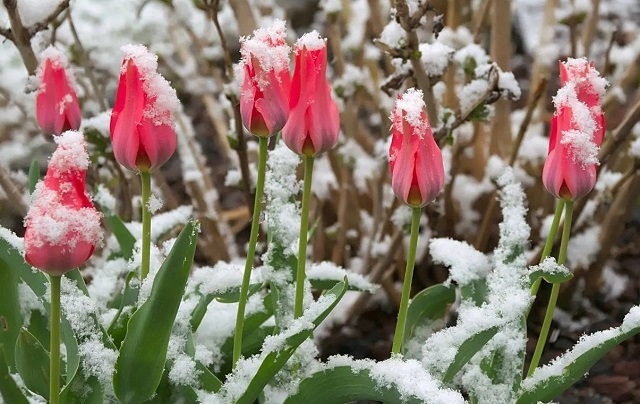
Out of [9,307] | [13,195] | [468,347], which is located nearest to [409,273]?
[468,347]

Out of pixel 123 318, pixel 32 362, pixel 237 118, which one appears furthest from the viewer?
pixel 237 118

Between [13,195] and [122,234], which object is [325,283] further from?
[13,195]

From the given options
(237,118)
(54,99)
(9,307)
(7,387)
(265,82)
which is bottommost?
(7,387)

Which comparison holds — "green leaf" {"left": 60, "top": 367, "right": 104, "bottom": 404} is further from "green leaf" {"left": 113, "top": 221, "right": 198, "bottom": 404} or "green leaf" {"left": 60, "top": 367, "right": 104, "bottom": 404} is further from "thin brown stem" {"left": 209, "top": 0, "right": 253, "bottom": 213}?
"thin brown stem" {"left": 209, "top": 0, "right": 253, "bottom": 213}

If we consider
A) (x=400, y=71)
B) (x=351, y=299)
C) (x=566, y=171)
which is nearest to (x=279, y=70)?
(x=566, y=171)

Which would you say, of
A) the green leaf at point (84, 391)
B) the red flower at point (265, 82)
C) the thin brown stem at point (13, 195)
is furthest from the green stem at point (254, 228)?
the thin brown stem at point (13, 195)

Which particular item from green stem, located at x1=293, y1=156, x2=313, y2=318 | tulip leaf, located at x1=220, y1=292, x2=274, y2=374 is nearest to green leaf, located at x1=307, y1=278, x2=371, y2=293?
tulip leaf, located at x1=220, y1=292, x2=274, y2=374

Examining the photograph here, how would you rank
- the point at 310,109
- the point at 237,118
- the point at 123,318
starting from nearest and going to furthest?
the point at 310,109 → the point at 123,318 → the point at 237,118
